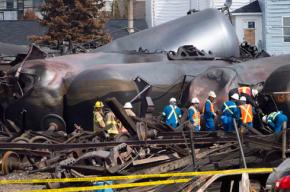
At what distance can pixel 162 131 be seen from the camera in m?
11.8

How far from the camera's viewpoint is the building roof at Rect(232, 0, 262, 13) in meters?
34.4

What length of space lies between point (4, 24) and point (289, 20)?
19.0m

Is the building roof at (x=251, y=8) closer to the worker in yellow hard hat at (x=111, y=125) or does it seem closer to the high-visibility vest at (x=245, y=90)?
the high-visibility vest at (x=245, y=90)

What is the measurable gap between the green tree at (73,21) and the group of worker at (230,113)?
66.8ft

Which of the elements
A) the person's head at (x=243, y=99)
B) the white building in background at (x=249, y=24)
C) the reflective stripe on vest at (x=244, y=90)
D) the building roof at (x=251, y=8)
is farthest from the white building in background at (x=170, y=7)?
the person's head at (x=243, y=99)

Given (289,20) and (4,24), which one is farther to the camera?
(4,24)

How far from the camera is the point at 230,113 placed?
12.9 metres

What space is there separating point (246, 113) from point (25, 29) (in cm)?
3148

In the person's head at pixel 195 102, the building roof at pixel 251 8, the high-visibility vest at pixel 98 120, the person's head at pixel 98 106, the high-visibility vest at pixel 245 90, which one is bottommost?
the high-visibility vest at pixel 98 120

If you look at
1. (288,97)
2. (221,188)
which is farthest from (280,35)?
(221,188)

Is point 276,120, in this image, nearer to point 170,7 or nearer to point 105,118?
point 105,118

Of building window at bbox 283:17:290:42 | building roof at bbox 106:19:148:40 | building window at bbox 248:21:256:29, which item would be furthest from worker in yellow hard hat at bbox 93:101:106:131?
building roof at bbox 106:19:148:40

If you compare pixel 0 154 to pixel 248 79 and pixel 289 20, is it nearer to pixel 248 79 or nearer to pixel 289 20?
pixel 248 79

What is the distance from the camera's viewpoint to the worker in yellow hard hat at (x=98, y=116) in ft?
48.6
